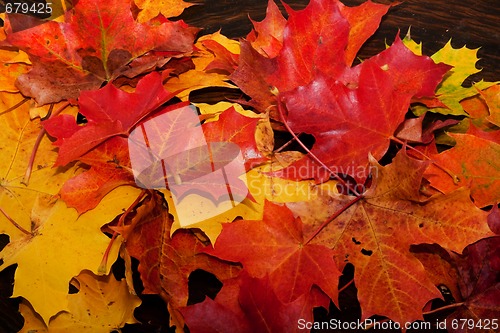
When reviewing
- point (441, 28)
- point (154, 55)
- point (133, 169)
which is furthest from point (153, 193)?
point (441, 28)

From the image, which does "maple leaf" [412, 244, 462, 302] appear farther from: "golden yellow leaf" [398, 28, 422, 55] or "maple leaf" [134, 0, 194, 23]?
"maple leaf" [134, 0, 194, 23]

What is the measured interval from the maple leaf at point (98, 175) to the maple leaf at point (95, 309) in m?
0.13

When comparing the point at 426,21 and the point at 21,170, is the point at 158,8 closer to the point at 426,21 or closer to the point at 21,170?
the point at 21,170

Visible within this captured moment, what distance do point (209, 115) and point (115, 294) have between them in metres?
0.35

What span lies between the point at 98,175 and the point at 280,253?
13.1 inches

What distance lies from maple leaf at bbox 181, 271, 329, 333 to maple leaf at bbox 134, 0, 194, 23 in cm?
56

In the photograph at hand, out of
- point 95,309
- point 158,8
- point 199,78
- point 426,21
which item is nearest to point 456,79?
point 426,21

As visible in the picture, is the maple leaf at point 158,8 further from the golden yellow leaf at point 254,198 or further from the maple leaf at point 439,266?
the maple leaf at point 439,266

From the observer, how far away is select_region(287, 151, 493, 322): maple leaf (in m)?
0.83

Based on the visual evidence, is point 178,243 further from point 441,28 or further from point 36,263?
point 441,28

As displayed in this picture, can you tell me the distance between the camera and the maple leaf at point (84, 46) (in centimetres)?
99

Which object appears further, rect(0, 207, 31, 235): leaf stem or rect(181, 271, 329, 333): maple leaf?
rect(0, 207, 31, 235): leaf stem

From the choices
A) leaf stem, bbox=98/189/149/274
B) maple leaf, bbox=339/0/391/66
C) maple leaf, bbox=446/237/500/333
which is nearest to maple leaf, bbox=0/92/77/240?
leaf stem, bbox=98/189/149/274

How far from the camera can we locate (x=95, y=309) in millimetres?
950
